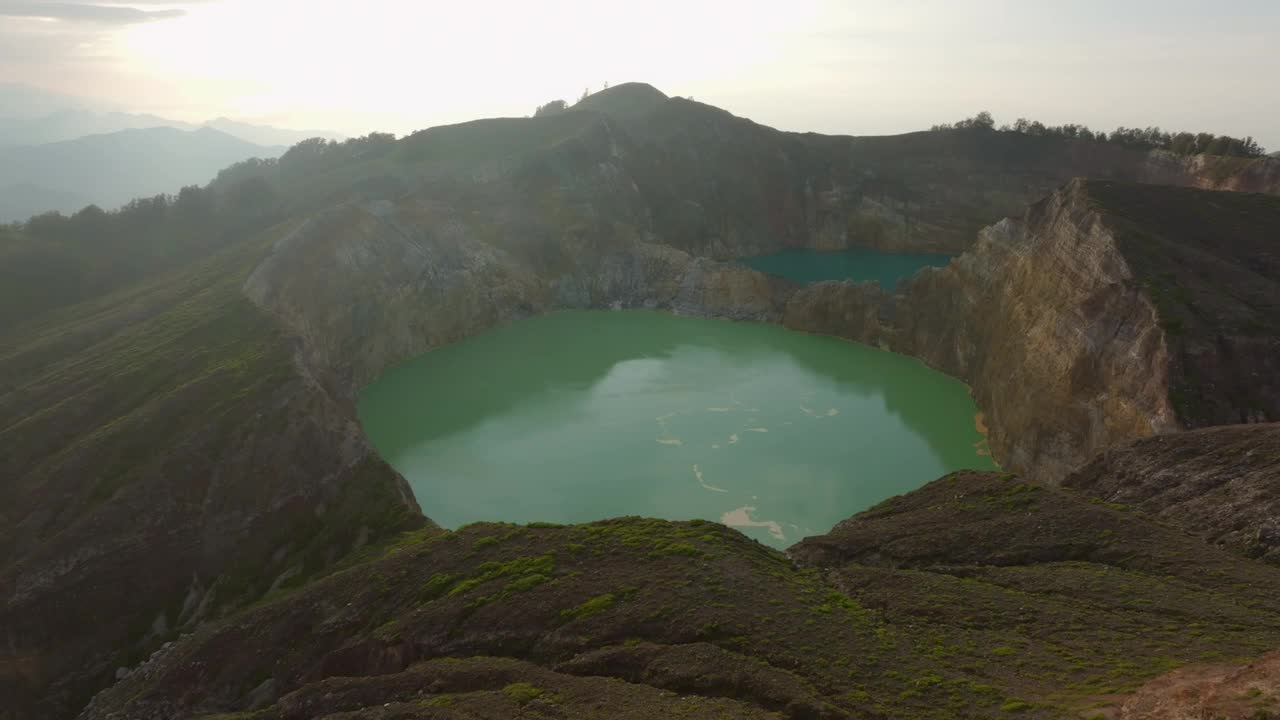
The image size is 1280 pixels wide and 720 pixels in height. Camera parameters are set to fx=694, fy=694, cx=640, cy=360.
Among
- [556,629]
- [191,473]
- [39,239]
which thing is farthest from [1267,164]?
[39,239]

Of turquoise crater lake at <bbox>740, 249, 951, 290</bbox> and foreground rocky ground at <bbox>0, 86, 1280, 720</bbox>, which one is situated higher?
turquoise crater lake at <bbox>740, 249, 951, 290</bbox>

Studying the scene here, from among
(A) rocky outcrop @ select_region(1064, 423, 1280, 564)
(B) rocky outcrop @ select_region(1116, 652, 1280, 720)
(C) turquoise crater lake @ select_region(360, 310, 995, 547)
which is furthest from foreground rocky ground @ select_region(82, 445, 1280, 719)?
(C) turquoise crater lake @ select_region(360, 310, 995, 547)

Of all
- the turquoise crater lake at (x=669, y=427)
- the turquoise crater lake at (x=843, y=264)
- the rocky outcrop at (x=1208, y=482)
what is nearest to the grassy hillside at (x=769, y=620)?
the rocky outcrop at (x=1208, y=482)

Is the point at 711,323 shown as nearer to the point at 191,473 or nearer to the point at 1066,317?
the point at 1066,317

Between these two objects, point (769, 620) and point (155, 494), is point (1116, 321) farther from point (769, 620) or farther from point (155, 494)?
point (155, 494)

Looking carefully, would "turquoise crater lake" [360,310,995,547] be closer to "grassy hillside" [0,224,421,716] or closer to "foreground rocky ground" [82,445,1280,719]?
"grassy hillside" [0,224,421,716]

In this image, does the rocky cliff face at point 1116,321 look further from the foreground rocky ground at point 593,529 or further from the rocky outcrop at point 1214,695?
the rocky outcrop at point 1214,695
